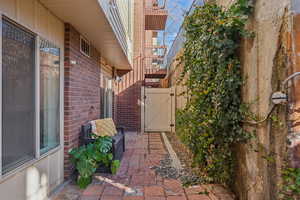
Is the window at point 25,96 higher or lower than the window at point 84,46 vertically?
lower

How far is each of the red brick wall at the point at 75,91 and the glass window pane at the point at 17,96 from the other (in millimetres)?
831

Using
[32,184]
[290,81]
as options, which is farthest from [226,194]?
[32,184]

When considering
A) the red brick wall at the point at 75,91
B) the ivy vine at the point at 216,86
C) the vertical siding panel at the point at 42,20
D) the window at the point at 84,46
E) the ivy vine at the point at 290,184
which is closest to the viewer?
the ivy vine at the point at 290,184

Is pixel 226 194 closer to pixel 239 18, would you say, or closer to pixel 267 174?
pixel 267 174

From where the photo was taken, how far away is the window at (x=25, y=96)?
201 cm

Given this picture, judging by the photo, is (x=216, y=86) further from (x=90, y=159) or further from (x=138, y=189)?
(x=90, y=159)

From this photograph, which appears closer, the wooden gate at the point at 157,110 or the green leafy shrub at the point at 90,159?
the green leafy shrub at the point at 90,159

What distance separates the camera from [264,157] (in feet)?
6.74

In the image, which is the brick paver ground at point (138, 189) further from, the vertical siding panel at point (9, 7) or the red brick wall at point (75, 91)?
the vertical siding panel at point (9, 7)

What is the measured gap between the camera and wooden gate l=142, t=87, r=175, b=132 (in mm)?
8492

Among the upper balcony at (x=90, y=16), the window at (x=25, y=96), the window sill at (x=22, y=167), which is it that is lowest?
the window sill at (x=22, y=167)

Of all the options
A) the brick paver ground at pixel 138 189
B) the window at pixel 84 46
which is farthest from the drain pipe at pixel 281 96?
the window at pixel 84 46

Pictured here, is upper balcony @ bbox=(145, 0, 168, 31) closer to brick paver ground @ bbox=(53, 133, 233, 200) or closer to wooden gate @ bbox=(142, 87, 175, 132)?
wooden gate @ bbox=(142, 87, 175, 132)

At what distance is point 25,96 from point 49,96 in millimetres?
586
